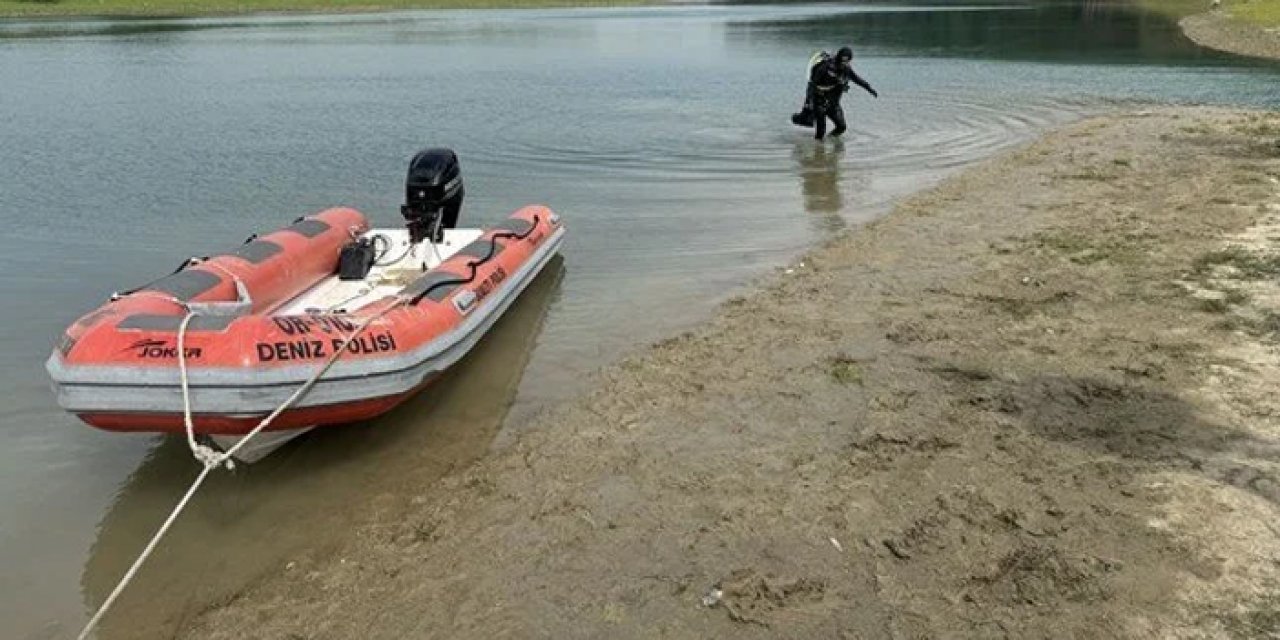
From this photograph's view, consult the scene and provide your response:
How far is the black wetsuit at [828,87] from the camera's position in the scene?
14914 millimetres

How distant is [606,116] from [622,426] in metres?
13.6

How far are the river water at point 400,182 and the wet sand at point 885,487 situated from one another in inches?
23.6

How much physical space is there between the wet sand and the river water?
23.6 inches

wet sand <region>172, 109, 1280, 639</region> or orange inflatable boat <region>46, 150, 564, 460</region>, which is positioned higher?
orange inflatable boat <region>46, 150, 564, 460</region>

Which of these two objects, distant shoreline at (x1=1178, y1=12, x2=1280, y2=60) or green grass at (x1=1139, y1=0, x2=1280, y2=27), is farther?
green grass at (x1=1139, y1=0, x2=1280, y2=27)

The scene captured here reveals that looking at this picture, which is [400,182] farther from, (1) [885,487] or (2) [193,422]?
(1) [885,487]

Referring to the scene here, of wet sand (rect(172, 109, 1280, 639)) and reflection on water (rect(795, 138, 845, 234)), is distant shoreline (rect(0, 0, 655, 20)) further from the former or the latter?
wet sand (rect(172, 109, 1280, 639))

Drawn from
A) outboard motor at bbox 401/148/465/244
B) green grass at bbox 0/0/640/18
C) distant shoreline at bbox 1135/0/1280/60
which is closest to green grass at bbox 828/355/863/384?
outboard motor at bbox 401/148/465/244

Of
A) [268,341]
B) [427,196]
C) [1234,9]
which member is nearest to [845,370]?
[268,341]

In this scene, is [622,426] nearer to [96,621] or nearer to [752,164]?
[96,621]

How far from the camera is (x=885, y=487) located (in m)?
4.90

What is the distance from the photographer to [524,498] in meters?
5.10

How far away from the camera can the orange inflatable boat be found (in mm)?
5133

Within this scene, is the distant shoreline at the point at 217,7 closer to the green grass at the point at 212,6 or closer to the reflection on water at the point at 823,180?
the green grass at the point at 212,6
